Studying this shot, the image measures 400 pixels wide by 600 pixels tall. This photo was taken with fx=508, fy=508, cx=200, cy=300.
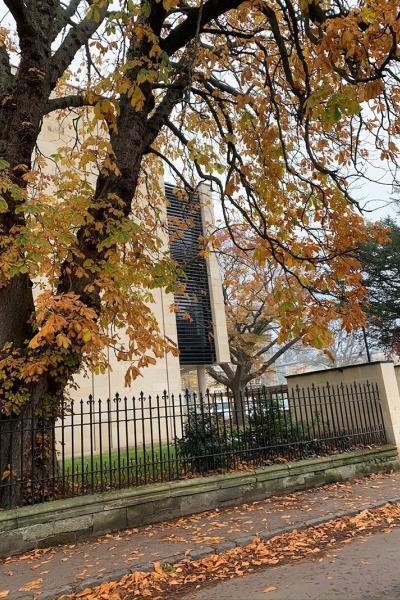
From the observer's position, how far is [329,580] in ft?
15.2

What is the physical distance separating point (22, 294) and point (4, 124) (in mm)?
2678

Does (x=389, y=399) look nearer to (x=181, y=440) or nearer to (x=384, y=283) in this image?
(x=181, y=440)

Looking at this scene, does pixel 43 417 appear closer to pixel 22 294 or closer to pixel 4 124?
pixel 22 294

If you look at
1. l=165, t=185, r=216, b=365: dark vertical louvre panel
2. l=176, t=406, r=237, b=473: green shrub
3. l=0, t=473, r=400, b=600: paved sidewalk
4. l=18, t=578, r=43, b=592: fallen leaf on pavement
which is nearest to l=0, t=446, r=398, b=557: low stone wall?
l=0, t=473, r=400, b=600: paved sidewalk

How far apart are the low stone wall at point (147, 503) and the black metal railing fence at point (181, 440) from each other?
0.35 meters

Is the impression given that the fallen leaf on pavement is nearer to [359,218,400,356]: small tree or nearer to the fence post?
the fence post

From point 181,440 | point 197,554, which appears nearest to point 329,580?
point 197,554

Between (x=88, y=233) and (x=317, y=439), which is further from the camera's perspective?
(x=317, y=439)

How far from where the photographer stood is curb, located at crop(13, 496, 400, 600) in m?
4.79

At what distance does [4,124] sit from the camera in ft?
25.7

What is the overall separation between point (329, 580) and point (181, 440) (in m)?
4.48

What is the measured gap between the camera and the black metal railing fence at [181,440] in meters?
6.78

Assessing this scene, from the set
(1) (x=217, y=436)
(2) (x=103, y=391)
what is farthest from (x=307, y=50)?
(2) (x=103, y=391)

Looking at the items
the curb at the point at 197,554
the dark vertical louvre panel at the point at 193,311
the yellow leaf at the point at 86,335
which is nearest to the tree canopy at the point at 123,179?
the yellow leaf at the point at 86,335
